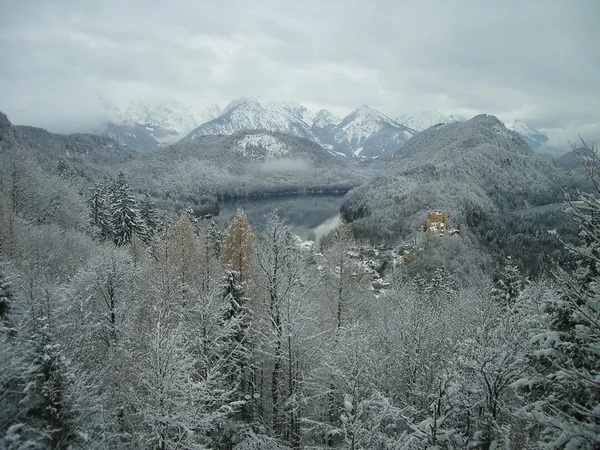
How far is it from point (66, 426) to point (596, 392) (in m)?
13.3

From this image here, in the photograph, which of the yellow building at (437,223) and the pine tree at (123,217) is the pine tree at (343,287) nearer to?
the pine tree at (123,217)

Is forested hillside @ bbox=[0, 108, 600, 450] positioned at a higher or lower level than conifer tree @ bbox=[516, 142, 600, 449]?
lower

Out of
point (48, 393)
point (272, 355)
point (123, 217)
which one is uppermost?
point (123, 217)

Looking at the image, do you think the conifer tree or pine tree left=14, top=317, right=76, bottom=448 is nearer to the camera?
the conifer tree

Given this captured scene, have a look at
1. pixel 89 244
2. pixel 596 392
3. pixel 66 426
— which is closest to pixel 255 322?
pixel 66 426

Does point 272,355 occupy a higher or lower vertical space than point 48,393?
lower

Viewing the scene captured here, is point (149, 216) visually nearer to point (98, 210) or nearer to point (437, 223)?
point (98, 210)

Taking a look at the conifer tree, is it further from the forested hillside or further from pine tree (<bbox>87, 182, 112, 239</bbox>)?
pine tree (<bbox>87, 182, 112, 239</bbox>)

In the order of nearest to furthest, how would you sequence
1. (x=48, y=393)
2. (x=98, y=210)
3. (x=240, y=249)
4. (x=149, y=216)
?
(x=48, y=393) < (x=240, y=249) < (x=98, y=210) < (x=149, y=216)

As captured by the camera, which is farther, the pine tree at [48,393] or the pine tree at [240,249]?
the pine tree at [240,249]

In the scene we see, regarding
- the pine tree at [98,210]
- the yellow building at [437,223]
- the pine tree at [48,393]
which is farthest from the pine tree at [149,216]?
the yellow building at [437,223]

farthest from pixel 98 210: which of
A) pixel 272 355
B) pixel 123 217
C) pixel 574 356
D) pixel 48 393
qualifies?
pixel 574 356

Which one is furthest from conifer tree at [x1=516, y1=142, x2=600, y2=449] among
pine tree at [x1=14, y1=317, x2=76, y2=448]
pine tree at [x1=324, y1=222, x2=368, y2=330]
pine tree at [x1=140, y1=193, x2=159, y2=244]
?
pine tree at [x1=140, y1=193, x2=159, y2=244]

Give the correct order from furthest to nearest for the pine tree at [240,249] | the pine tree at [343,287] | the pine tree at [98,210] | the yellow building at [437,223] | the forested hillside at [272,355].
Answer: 1. the yellow building at [437,223]
2. the pine tree at [98,210]
3. the pine tree at [343,287]
4. the pine tree at [240,249]
5. the forested hillside at [272,355]
